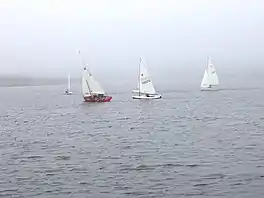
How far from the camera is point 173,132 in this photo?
166 ft

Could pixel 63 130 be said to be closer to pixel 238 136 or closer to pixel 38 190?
pixel 238 136

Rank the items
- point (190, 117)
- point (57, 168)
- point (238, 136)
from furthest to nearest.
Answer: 1. point (190, 117)
2. point (238, 136)
3. point (57, 168)

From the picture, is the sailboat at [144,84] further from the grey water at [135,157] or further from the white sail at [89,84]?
the grey water at [135,157]

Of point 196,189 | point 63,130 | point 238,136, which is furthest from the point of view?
point 63,130

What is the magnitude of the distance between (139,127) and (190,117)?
11298mm

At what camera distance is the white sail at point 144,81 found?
3819 inches

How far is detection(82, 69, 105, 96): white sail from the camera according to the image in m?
94.9

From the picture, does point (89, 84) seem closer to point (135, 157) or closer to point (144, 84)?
point (144, 84)

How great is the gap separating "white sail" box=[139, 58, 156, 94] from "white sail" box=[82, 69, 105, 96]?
7.67 meters

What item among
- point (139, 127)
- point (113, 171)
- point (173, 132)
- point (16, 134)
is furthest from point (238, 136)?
point (16, 134)

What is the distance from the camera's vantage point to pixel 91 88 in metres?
95.9

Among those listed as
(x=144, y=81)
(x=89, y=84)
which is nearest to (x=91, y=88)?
(x=89, y=84)

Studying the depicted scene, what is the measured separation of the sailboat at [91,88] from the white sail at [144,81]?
6.88 meters

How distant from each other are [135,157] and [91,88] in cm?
5962
